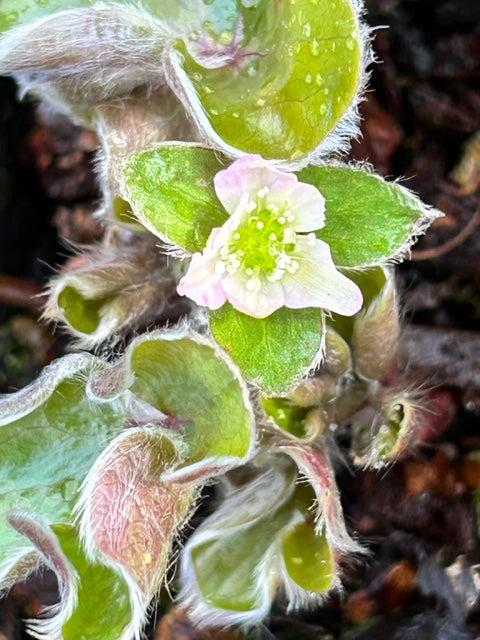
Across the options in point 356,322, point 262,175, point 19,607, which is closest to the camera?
point 262,175

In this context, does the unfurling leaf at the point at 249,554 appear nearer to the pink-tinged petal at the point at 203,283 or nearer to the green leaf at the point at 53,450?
the green leaf at the point at 53,450

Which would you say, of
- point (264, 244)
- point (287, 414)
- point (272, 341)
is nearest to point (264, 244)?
point (264, 244)

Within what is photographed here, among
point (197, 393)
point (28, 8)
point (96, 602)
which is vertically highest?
point (28, 8)

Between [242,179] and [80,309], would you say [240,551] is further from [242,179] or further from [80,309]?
[242,179]

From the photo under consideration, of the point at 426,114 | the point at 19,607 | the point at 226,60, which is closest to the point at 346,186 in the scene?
the point at 226,60

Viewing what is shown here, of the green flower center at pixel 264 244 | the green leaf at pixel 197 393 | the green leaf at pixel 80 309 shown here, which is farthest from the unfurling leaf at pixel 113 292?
the green flower center at pixel 264 244

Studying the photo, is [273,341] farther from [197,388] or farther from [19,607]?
[19,607]
